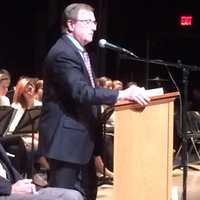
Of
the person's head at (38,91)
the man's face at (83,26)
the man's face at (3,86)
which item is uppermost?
the man's face at (83,26)

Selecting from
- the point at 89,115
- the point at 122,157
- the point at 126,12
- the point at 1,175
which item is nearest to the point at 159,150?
the point at 122,157

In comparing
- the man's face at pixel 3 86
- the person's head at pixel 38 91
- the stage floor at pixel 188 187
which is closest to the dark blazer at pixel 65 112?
the stage floor at pixel 188 187

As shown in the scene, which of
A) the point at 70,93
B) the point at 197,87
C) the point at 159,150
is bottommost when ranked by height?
the point at 197,87

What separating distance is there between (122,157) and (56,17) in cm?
689

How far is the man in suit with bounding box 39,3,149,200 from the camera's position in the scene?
3.82 m

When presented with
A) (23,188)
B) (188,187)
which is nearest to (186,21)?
(188,187)

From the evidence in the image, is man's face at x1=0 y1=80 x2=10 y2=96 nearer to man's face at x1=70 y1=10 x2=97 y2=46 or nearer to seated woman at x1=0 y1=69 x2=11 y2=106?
seated woman at x1=0 y1=69 x2=11 y2=106

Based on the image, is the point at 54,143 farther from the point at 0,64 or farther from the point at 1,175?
the point at 0,64

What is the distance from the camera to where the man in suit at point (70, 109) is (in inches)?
151

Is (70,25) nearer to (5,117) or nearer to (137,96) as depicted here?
(137,96)

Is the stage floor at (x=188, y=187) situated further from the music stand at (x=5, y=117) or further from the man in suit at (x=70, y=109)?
the man in suit at (x=70, y=109)

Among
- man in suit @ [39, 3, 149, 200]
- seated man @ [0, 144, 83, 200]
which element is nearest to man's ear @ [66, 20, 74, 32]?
man in suit @ [39, 3, 149, 200]

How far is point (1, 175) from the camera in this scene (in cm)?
363

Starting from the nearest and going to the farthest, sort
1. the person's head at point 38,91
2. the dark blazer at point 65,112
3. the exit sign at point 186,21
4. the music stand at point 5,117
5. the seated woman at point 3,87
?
the dark blazer at point 65,112, the music stand at point 5,117, the seated woman at point 3,87, the person's head at point 38,91, the exit sign at point 186,21
